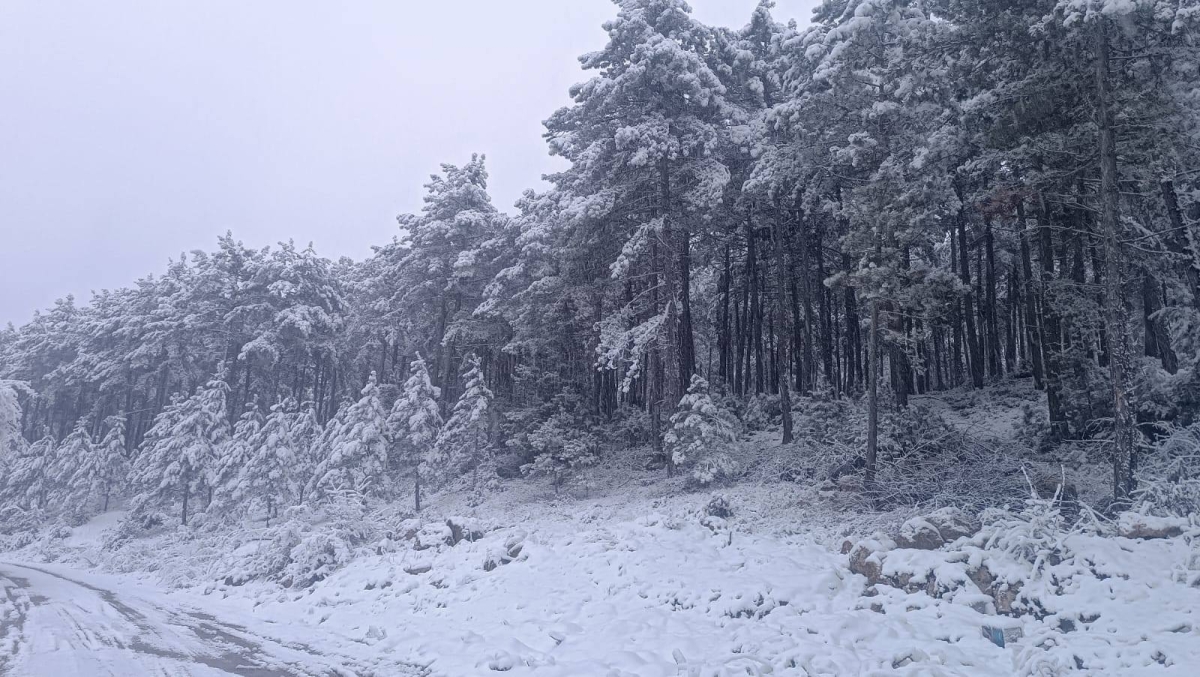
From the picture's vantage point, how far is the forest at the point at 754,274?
43.2 ft

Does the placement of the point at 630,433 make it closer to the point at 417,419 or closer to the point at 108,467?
the point at 417,419

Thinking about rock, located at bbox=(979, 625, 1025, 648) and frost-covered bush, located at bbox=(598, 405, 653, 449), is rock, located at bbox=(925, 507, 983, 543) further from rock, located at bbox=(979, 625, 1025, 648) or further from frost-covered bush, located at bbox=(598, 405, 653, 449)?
frost-covered bush, located at bbox=(598, 405, 653, 449)

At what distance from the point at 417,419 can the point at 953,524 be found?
1877cm

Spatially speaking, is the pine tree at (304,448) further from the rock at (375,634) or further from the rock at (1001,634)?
the rock at (1001,634)

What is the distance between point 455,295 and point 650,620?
25.5 meters

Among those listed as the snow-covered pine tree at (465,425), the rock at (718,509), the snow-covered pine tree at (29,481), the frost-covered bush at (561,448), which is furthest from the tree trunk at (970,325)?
the snow-covered pine tree at (29,481)

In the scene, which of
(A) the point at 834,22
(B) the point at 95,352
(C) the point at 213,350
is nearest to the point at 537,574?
(A) the point at 834,22

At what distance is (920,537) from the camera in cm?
982

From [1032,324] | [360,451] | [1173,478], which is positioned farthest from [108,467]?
[1173,478]

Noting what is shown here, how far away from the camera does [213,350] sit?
143 ft

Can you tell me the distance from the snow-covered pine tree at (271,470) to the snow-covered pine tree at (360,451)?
107 inches

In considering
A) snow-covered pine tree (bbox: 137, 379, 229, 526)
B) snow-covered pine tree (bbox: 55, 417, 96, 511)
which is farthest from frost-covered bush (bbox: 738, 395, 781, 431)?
snow-covered pine tree (bbox: 55, 417, 96, 511)

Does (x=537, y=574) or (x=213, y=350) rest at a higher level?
(x=213, y=350)

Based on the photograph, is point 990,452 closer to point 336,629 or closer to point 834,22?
point 834,22
